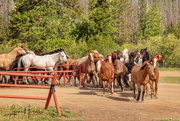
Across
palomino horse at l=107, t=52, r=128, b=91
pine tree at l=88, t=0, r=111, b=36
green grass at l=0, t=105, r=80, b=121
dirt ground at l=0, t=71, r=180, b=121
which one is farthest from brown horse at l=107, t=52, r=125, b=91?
pine tree at l=88, t=0, r=111, b=36

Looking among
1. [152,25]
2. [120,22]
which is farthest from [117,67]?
[152,25]

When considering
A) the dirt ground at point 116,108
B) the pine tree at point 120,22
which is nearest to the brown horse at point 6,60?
the dirt ground at point 116,108

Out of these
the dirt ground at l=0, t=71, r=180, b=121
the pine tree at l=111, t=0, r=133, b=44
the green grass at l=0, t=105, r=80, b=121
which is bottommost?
the dirt ground at l=0, t=71, r=180, b=121

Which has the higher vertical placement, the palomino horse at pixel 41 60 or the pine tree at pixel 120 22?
the pine tree at pixel 120 22

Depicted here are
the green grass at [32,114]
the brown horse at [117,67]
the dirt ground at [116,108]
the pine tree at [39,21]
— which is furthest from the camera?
the pine tree at [39,21]

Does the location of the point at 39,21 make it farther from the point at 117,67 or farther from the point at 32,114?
the point at 32,114

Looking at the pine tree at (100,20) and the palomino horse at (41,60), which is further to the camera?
the pine tree at (100,20)

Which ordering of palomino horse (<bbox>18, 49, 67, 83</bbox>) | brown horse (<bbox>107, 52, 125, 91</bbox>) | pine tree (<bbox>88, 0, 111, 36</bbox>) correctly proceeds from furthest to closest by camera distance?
pine tree (<bbox>88, 0, 111, 36</bbox>) < palomino horse (<bbox>18, 49, 67, 83</bbox>) < brown horse (<bbox>107, 52, 125, 91</bbox>)

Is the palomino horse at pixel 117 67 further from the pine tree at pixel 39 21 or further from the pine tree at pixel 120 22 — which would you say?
the pine tree at pixel 120 22

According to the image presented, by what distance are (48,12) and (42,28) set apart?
234 cm

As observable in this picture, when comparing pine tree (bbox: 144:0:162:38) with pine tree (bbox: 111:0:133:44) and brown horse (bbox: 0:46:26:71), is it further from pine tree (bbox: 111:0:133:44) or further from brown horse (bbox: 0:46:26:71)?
brown horse (bbox: 0:46:26:71)

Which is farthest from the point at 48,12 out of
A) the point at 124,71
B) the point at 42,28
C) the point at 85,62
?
the point at 124,71

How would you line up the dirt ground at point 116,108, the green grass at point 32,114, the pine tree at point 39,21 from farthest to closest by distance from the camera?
the pine tree at point 39,21
the dirt ground at point 116,108
the green grass at point 32,114

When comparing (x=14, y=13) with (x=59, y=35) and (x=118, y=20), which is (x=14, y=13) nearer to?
(x=59, y=35)
